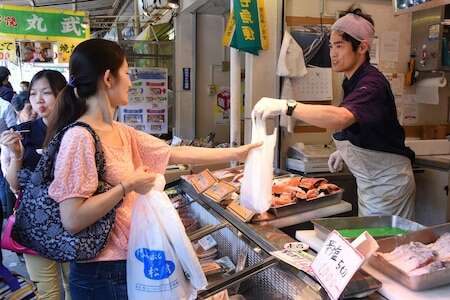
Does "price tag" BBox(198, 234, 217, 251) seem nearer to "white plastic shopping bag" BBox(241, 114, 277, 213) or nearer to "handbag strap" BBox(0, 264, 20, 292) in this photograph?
"white plastic shopping bag" BBox(241, 114, 277, 213)

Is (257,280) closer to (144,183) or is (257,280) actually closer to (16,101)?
(144,183)

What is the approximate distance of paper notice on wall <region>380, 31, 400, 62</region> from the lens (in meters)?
4.20

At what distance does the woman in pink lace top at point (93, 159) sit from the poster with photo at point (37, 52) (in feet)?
26.0

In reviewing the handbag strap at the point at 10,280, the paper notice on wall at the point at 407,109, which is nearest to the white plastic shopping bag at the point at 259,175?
the handbag strap at the point at 10,280

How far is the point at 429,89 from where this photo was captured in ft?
14.0

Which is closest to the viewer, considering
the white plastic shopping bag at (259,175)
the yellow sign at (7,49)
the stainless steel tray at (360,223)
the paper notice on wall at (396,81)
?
the stainless steel tray at (360,223)

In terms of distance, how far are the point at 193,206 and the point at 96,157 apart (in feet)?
4.31

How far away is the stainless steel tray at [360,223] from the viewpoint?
178 cm

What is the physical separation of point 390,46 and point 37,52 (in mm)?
7291

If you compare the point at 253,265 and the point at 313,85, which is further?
the point at 313,85

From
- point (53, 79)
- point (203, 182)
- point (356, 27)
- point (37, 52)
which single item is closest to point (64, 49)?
point (37, 52)

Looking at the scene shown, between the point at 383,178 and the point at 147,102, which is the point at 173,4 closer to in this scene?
the point at 147,102

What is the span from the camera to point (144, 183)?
4.94 feet

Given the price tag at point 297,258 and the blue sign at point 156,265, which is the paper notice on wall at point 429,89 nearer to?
the price tag at point 297,258
